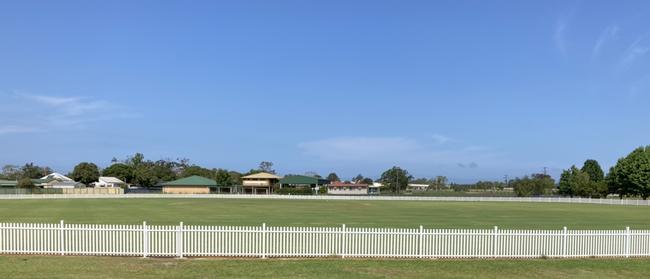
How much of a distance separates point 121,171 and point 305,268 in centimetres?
17579

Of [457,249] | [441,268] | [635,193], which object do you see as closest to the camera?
[441,268]

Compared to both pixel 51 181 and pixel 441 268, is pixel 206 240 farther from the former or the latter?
pixel 51 181

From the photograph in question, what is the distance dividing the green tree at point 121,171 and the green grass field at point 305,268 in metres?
171

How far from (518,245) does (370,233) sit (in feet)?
16.0

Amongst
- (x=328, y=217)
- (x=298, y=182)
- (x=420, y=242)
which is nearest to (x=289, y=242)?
(x=420, y=242)

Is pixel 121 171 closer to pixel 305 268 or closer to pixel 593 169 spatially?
pixel 593 169

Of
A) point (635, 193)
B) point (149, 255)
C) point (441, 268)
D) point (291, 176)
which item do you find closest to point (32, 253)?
point (149, 255)

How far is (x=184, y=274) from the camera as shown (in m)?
14.2

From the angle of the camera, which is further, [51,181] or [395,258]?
[51,181]

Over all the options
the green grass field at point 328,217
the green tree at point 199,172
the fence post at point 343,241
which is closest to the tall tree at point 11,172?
the green tree at point 199,172

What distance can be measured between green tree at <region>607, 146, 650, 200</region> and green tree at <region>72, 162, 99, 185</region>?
439ft

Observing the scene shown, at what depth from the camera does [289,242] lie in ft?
61.5

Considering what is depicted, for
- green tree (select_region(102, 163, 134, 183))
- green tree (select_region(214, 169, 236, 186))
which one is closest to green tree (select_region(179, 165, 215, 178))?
green tree (select_region(214, 169, 236, 186))

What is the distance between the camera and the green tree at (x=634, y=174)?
97.0 meters
